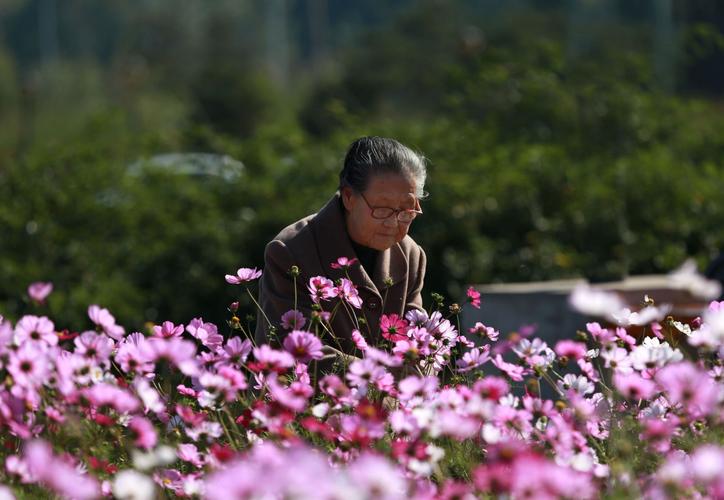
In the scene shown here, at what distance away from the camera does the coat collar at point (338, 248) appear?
3953 millimetres

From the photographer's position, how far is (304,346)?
9.09 ft

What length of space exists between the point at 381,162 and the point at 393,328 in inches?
30.6

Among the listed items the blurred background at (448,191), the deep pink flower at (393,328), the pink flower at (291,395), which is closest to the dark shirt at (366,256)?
the deep pink flower at (393,328)

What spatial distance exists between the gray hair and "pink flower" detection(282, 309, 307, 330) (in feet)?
2.64

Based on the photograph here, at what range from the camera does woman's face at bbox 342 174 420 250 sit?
12.6ft

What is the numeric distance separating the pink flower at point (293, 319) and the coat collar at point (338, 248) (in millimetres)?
702

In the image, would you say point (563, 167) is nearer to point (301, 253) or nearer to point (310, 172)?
point (310, 172)

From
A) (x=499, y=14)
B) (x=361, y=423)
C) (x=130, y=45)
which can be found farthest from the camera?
(x=130, y=45)

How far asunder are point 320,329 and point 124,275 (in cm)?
399

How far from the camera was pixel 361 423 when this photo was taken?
236 cm

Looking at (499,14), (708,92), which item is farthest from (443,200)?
(499,14)

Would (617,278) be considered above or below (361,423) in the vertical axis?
below

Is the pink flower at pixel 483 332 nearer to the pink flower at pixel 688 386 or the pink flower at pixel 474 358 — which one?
the pink flower at pixel 474 358

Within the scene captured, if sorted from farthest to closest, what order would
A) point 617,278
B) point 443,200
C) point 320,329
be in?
point 443,200
point 617,278
point 320,329
